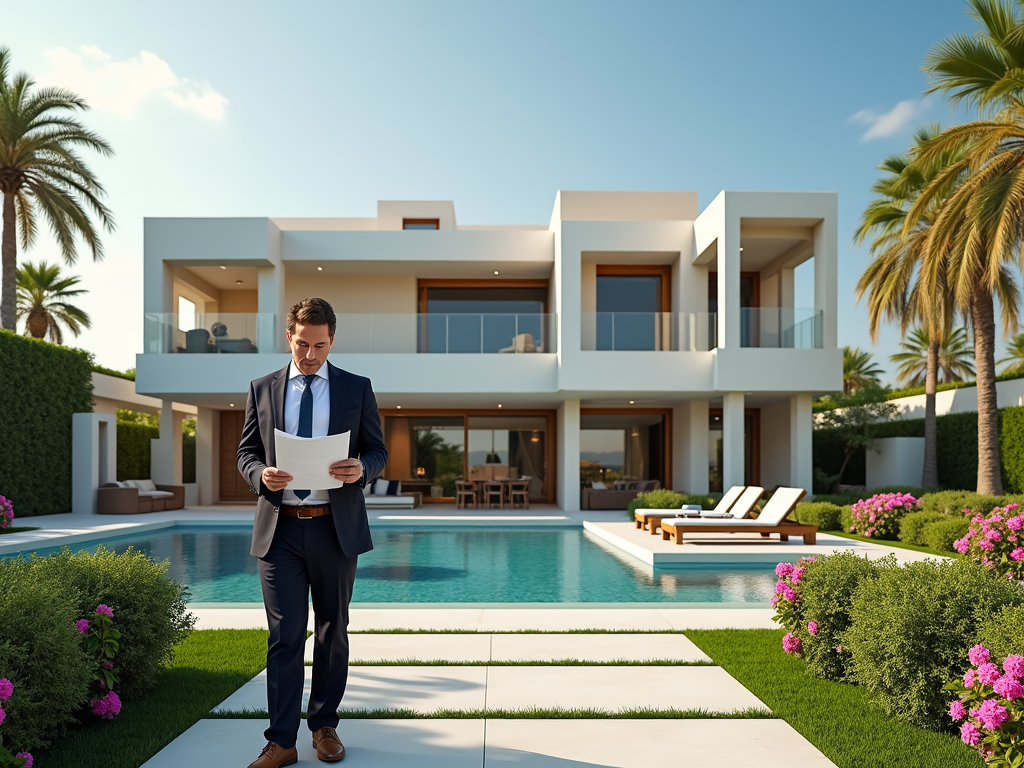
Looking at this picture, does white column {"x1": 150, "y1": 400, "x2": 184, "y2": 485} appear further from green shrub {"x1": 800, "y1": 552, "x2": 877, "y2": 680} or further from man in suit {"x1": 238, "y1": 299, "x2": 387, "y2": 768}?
green shrub {"x1": 800, "y1": 552, "x2": 877, "y2": 680}

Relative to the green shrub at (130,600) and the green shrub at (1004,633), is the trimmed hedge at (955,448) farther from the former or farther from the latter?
the green shrub at (130,600)

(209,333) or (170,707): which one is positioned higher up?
(209,333)

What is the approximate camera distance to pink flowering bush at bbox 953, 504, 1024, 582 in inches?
287

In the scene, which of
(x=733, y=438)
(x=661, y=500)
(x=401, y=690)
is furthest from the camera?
(x=733, y=438)

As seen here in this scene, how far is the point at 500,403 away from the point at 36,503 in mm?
10501

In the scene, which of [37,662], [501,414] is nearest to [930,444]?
[501,414]

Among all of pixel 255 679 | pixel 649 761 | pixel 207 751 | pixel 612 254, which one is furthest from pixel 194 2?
pixel 649 761

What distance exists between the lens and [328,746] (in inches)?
119

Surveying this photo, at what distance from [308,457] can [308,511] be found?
263 mm

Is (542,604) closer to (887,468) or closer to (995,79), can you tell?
(995,79)

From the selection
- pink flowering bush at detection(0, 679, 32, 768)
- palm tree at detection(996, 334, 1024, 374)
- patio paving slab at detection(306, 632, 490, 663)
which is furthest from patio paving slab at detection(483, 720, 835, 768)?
palm tree at detection(996, 334, 1024, 374)

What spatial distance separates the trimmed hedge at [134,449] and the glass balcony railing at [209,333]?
425 cm

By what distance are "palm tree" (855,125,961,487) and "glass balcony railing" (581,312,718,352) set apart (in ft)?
13.8

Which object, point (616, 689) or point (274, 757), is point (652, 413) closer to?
point (616, 689)
